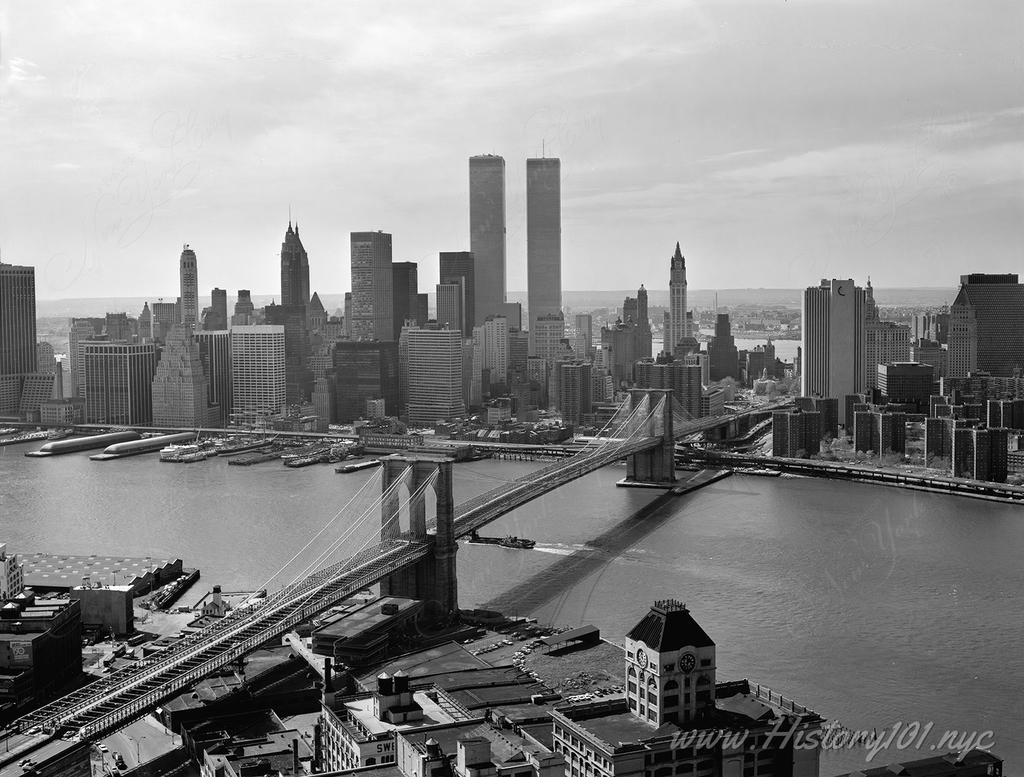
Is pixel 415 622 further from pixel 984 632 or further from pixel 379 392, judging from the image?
pixel 379 392

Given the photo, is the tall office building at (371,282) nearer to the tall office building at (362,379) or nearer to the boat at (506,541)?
the tall office building at (362,379)

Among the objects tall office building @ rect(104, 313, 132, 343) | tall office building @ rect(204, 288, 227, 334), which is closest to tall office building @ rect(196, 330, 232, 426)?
tall office building @ rect(104, 313, 132, 343)

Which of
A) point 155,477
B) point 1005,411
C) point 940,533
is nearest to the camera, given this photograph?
point 940,533

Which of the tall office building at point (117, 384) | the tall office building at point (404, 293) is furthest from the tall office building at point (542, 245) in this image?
the tall office building at point (117, 384)

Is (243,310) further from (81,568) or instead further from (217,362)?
(81,568)

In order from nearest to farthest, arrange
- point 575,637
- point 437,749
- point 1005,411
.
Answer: point 437,749 < point 575,637 < point 1005,411

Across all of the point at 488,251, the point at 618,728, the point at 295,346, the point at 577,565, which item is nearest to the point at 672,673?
the point at 618,728

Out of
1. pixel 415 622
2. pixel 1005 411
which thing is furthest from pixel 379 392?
pixel 415 622
